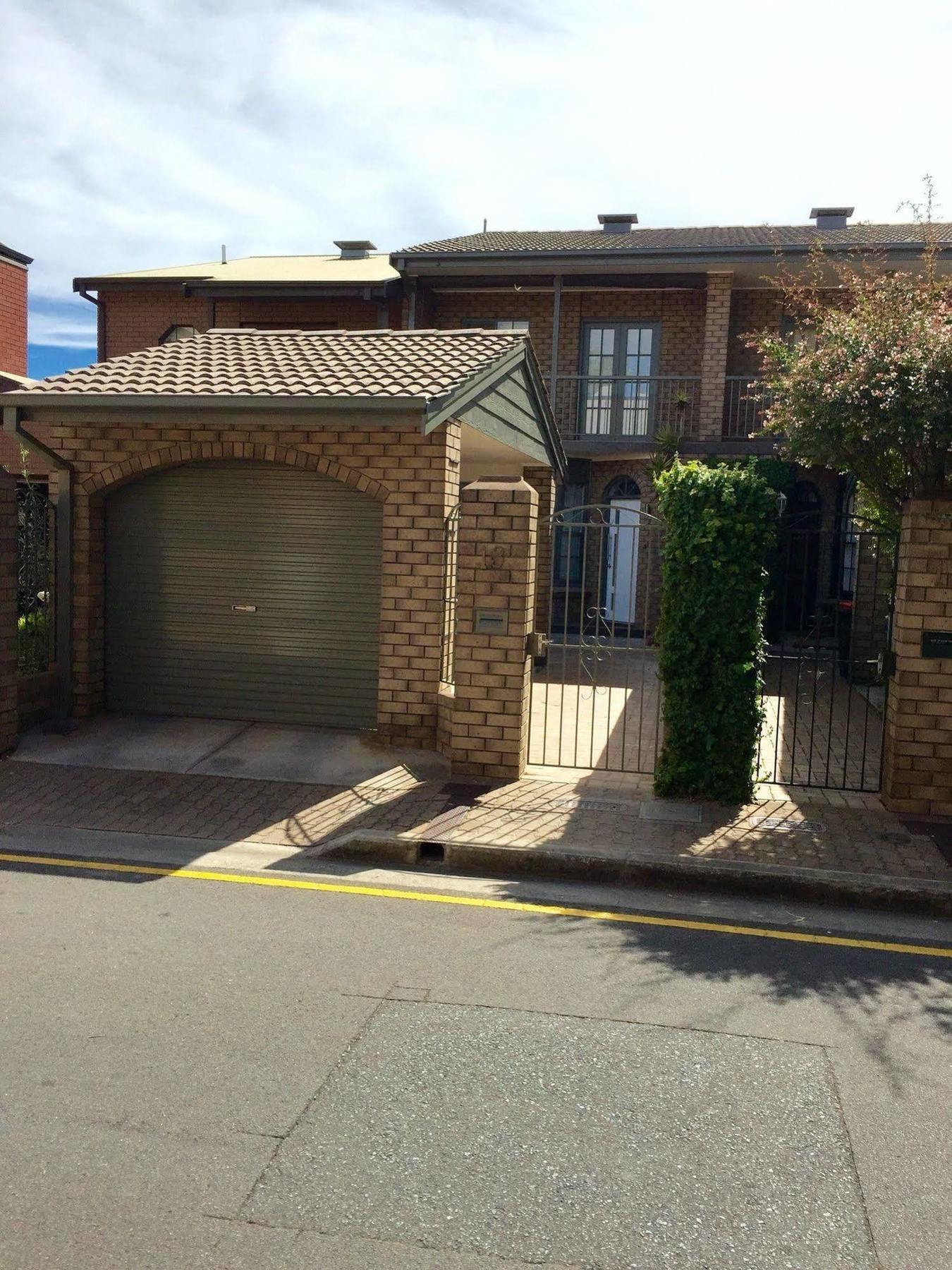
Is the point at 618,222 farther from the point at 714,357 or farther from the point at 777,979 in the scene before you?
the point at 777,979

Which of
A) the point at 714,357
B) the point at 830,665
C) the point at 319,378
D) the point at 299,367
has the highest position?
the point at 714,357

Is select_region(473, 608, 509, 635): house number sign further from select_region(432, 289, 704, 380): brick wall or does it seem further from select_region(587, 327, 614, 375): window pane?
select_region(587, 327, 614, 375): window pane

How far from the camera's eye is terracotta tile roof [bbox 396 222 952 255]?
17141 millimetres

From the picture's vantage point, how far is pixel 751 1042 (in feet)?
13.9

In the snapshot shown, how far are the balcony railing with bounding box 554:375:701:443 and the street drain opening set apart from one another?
1272 cm

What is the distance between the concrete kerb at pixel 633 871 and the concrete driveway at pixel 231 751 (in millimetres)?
1458

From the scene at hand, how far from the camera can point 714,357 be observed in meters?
18.1

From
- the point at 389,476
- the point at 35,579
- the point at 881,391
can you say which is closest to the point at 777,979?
the point at 881,391

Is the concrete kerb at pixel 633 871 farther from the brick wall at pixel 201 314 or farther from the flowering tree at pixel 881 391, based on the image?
the brick wall at pixel 201 314

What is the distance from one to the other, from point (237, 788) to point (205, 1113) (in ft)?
14.4

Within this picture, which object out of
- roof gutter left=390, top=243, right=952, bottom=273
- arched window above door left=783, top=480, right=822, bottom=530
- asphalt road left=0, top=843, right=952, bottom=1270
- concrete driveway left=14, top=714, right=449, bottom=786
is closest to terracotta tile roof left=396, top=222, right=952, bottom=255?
roof gutter left=390, top=243, right=952, bottom=273

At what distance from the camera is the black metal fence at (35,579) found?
917cm

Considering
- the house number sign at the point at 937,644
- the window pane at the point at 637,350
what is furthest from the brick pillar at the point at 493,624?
the window pane at the point at 637,350

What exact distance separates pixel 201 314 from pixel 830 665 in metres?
13.6
